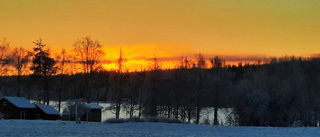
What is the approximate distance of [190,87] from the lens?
60844 millimetres

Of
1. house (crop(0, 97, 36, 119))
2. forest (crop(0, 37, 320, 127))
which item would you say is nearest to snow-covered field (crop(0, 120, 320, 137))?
forest (crop(0, 37, 320, 127))

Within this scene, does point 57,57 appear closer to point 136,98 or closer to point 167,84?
point 136,98

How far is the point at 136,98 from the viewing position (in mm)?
66438

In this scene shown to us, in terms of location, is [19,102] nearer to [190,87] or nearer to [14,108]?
[14,108]

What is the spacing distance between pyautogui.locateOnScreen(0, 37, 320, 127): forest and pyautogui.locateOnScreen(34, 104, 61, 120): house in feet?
12.6

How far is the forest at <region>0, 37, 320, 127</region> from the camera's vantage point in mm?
52188

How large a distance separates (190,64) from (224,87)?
6.58 metres

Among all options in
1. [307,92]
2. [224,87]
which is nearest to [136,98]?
[224,87]

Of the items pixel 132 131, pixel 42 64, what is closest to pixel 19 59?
pixel 42 64

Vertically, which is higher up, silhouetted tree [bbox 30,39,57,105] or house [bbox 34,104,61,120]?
silhouetted tree [bbox 30,39,57,105]

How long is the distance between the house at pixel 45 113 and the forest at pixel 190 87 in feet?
12.6

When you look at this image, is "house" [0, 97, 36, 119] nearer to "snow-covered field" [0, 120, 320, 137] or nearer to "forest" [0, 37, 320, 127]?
"forest" [0, 37, 320, 127]

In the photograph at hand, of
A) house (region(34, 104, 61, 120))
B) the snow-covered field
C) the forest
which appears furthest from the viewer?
house (region(34, 104, 61, 120))

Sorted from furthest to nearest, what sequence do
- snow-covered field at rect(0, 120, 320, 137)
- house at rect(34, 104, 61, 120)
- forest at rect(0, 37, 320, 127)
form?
house at rect(34, 104, 61, 120) → forest at rect(0, 37, 320, 127) → snow-covered field at rect(0, 120, 320, 137)
